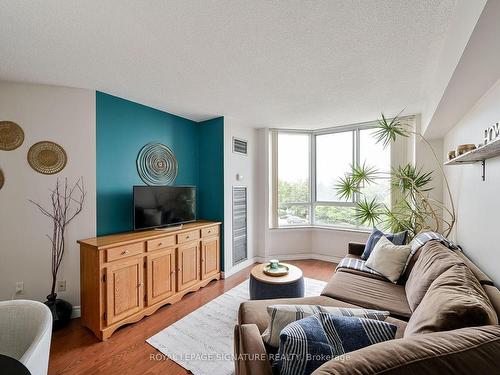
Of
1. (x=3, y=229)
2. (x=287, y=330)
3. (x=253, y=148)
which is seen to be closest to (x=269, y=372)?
(x=287, y=330)

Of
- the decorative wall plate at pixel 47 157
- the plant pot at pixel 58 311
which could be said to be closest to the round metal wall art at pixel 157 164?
the decorative wall plate at pixel 47 157

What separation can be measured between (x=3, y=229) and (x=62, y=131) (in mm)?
1100

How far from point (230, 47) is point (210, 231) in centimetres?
232

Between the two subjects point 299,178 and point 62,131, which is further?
point 299,178

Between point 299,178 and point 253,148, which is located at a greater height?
point 253,148

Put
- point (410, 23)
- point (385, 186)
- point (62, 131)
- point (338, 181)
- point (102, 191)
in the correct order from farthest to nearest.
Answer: point (338, 181) < point (385, 186) < point (102, 191) < point (62, 131) < point (410, 23)

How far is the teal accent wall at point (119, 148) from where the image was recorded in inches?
102

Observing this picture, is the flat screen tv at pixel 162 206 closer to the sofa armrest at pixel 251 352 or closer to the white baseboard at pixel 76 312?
the white baseboard at pixel 76 312

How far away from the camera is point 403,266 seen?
2186 mm

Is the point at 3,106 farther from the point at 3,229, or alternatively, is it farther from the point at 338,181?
the point at 338,181

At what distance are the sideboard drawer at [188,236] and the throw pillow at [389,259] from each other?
6.86 feet

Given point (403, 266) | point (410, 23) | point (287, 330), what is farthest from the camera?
point (403, 266)

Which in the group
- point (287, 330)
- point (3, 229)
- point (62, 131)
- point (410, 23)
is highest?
point (410, 23)

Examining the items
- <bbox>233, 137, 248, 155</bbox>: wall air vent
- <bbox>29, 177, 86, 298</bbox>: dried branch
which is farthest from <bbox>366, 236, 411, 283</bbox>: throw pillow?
<bbox>29, 177, 86, 298</bbox>: dried branch
